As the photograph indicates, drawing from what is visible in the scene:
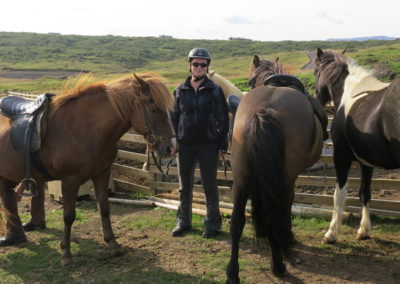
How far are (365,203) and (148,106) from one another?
3.05 m

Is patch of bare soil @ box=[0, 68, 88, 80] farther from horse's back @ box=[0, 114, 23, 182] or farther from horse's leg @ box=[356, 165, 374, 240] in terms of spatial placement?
horse's leg @ box=[356, 165, 374, 240]

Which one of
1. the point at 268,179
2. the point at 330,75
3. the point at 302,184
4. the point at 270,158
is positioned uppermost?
the point at 330,75

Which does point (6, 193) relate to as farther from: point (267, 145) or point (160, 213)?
point (267, 145)

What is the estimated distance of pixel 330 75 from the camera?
196 inches

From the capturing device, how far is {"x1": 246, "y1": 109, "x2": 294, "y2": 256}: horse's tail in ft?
10.6

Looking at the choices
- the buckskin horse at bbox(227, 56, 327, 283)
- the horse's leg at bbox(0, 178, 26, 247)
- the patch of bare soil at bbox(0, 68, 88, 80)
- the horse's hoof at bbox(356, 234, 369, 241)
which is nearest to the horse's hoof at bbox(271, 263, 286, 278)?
the buckskin horse at bbox(227, 56, 327, 283)

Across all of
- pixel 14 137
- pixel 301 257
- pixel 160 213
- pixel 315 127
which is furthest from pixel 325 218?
pixel 14 137

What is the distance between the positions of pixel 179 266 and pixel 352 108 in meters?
2.71

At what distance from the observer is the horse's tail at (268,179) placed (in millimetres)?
3221

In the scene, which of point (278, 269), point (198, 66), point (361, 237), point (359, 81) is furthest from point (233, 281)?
point (359, 81)

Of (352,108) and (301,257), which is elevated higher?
Result: (352,108)

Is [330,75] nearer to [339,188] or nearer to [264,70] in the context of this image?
[264,70]

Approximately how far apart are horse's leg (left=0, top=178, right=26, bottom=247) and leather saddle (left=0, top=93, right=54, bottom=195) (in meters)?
0.46

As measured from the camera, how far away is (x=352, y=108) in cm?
432
